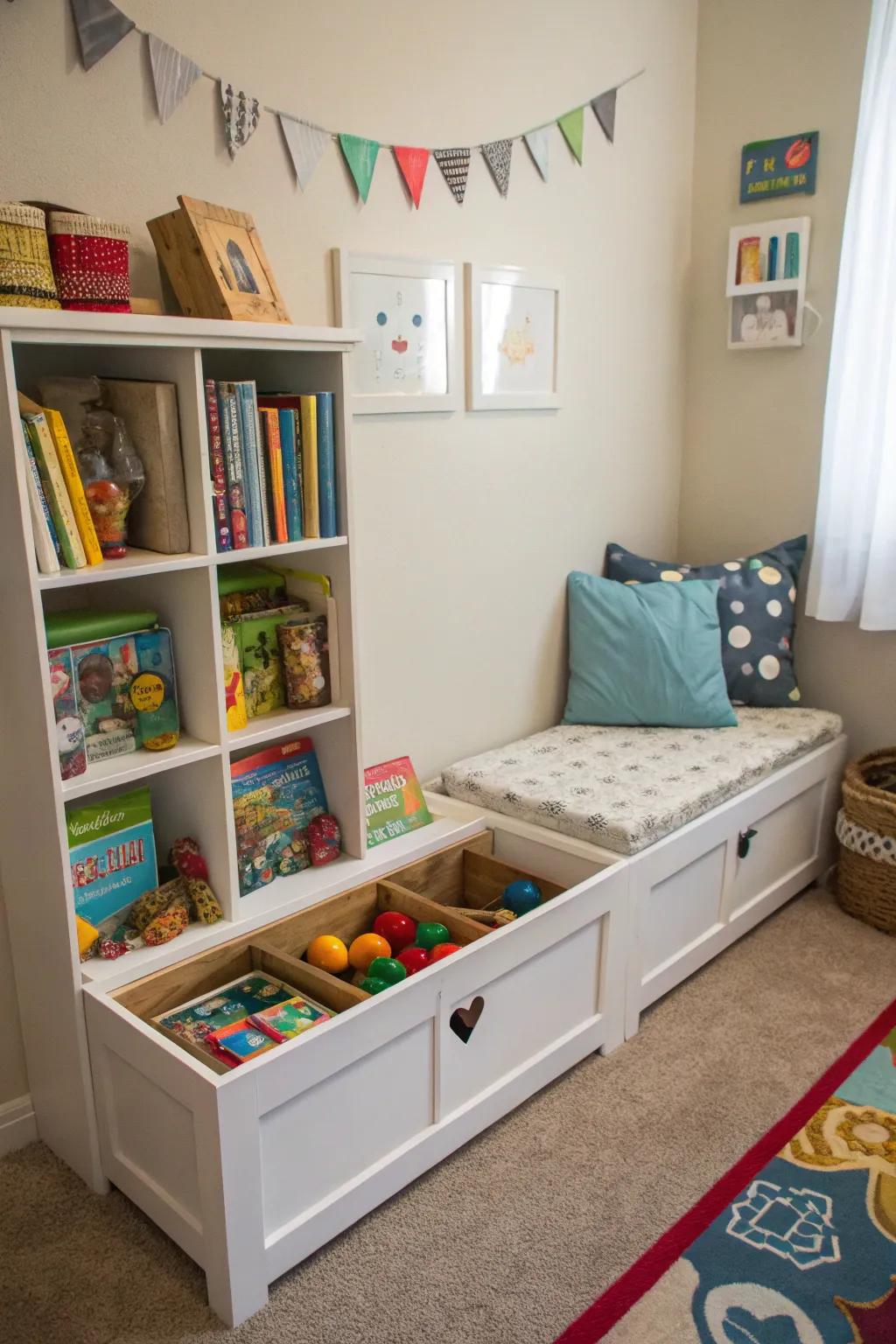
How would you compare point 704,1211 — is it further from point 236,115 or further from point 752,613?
point 236,115

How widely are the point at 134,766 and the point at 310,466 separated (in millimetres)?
593

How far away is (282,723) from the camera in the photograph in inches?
74.6

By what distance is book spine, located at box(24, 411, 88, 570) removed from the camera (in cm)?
150

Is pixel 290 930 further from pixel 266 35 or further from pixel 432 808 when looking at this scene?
pixel 266 35

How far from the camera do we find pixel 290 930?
195 cm

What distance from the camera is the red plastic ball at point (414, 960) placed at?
191cm

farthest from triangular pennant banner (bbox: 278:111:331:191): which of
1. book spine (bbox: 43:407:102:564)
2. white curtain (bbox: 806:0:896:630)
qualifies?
white curtain (bbox: 806:0:896:630)

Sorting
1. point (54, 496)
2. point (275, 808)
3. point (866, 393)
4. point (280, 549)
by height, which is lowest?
point (275, 808)

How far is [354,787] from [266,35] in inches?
53.7

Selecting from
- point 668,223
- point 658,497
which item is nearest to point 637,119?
point 668,223

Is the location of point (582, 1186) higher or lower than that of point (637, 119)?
lower

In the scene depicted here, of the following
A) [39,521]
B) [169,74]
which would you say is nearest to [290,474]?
[39,521]

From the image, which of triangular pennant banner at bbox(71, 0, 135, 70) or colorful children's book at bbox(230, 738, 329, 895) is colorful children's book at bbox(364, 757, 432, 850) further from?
triangular pennant banner at bbox(71, 0, 135, 70)

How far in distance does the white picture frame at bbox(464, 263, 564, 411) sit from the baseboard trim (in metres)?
1.68
